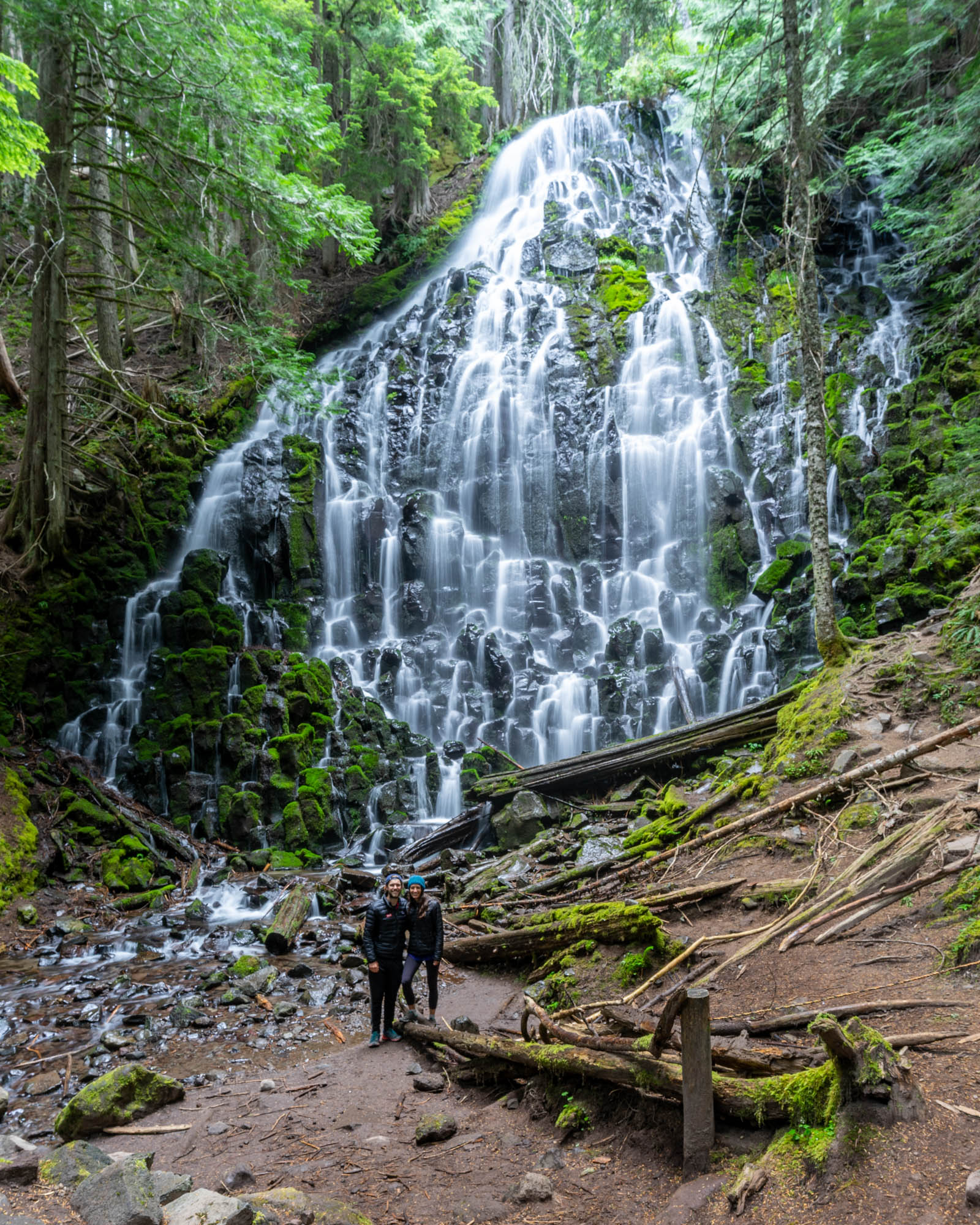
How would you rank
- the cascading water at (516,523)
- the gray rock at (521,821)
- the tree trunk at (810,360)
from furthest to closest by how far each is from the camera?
the cascading water at (516,523), the gray rock at (521,821), the tree trunk at (810,360)

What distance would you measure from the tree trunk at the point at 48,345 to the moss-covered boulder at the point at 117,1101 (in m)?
9.72

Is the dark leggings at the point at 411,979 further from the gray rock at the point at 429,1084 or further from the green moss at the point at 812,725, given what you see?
the green moss at the point at 812,725

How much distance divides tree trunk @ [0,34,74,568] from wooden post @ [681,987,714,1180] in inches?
444

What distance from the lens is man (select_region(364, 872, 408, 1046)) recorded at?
5.72 m

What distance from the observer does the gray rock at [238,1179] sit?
364 cm

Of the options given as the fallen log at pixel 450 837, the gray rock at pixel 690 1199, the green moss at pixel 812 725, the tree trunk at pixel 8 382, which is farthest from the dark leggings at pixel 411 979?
the tree trunk at pixel 8 382

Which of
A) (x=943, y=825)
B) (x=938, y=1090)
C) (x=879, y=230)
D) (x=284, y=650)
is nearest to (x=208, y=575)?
(x=284, y=650)

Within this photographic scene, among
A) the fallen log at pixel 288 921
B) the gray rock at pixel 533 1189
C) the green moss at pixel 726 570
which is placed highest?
the green moss at pixel 726 570

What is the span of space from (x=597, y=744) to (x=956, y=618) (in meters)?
7.04

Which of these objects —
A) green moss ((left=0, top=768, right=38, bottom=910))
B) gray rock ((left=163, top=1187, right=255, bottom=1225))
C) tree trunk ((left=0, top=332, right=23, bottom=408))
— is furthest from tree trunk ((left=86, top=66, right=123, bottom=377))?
gray rock ((left=163, top=1187, right=255, bottom=1225))

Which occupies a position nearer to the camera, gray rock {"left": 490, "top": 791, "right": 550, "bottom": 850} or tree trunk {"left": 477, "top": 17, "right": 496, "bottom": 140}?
gray rock {"left": 490, "top": 791, "right": 550, "bottom": 850}

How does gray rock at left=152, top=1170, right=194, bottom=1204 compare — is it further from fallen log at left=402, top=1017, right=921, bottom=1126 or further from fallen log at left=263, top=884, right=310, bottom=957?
fallen log at left=263, top=884, right=310, bottom=957

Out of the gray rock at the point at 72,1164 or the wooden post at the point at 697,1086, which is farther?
the gray rock at the point at 72,1164

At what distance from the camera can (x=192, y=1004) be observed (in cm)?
672
